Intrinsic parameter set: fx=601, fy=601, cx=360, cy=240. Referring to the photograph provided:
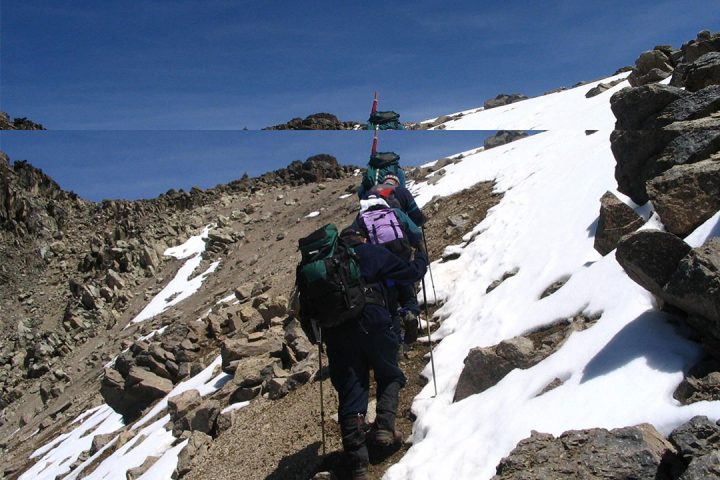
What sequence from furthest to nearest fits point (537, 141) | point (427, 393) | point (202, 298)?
point (202, 298), point (537, 141), point (427, 393)

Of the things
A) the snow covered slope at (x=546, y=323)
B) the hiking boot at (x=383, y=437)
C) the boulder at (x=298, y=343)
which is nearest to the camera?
the snow covered slope at (x=546, y=323)

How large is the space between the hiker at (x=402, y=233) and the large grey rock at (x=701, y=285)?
3.02m

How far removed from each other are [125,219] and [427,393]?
42.8 meters

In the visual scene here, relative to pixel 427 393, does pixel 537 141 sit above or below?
above

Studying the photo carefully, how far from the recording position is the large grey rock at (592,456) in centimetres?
359

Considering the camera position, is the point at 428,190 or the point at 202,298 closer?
the point at 428,190

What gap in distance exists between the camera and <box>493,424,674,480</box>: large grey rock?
359cm

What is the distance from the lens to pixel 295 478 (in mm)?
6660

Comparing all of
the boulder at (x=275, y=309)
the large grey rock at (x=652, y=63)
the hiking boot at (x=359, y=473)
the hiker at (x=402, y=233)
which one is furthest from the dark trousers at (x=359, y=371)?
the large grey rock at (x=652, y=63)

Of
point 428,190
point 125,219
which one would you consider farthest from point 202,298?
point 125,219

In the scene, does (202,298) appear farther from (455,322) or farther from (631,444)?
(631,444)

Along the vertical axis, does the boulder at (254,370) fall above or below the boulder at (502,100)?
below

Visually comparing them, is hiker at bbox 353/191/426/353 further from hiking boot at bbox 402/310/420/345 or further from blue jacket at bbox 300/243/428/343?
blue jacket at bbox 300/243/428/343

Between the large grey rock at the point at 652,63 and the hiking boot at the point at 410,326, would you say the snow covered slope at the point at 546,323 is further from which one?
the large grey rock at the point at 652,63
